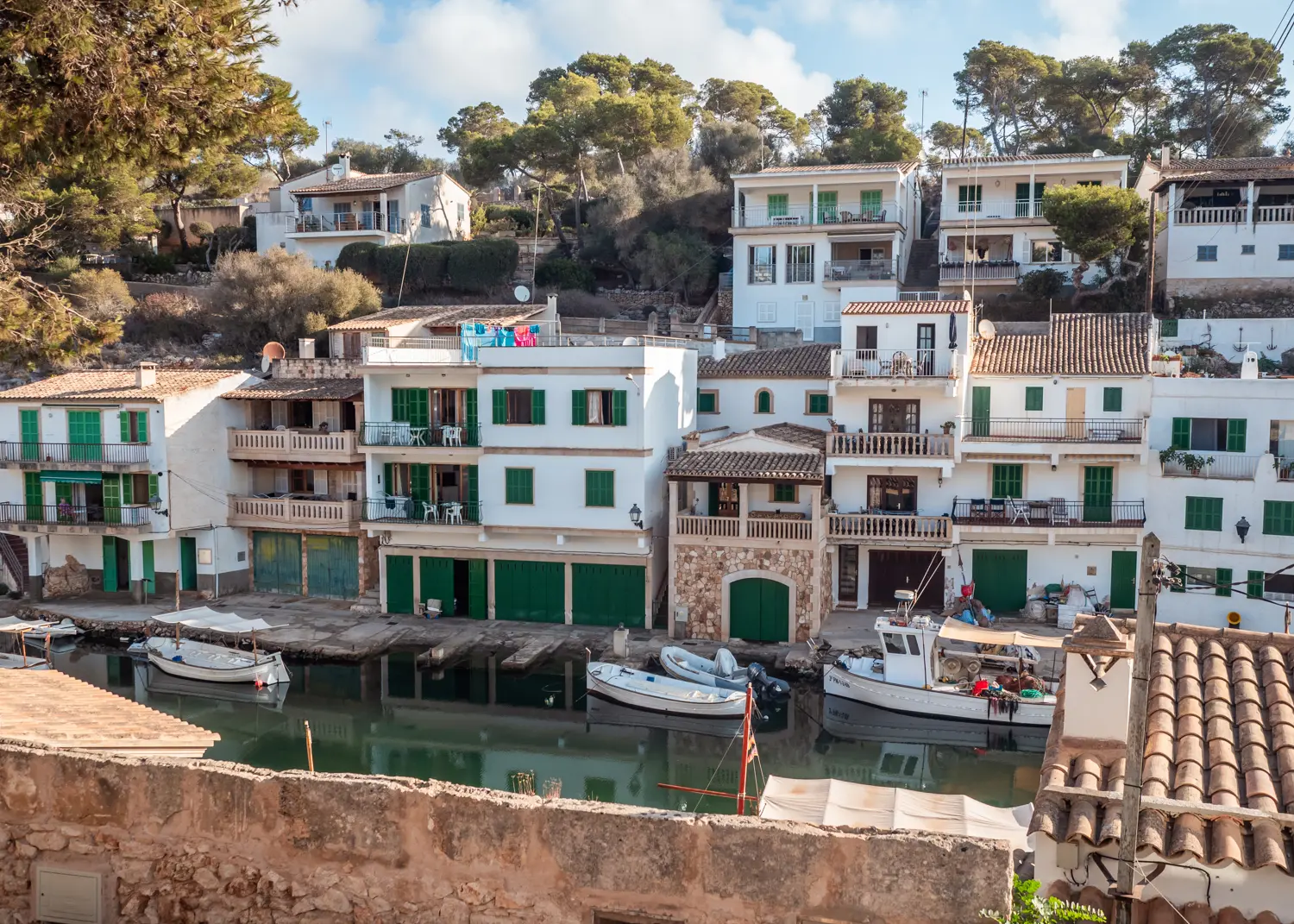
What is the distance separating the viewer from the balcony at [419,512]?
107ft

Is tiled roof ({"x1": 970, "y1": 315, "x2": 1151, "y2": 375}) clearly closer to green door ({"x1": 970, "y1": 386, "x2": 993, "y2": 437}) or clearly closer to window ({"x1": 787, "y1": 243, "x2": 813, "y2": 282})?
green door ({"x1": 970, "y1": 386, "x2": 993, "y2": 437})

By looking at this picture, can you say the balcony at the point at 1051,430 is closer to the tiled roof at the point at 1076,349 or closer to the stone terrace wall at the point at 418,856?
the tiled roof at the point at 1076,349

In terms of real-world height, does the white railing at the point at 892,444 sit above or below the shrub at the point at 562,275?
below

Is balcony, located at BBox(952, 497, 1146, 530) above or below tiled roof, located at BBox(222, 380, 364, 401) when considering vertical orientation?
below

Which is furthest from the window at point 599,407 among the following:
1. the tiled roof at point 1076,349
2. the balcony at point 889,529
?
the tiled roof at point 1076,349

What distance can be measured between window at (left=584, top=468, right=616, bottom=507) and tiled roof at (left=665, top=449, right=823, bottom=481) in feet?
5.30

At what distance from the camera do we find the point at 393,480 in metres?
34.2

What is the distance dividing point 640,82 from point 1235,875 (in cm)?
6409

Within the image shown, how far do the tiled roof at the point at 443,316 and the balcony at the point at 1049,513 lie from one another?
53.8 ft

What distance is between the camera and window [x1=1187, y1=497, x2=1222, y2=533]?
97.2ft

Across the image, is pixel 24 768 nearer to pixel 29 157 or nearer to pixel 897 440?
pixel 29 157

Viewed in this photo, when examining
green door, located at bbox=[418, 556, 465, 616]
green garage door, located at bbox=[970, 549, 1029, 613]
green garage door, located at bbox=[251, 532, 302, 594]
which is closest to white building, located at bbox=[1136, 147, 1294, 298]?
green garage door, located at bbox=[970, 549, 1029, 613]

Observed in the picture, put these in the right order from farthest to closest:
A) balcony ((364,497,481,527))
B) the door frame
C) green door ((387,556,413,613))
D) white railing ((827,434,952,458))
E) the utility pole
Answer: green door ((387,556,413,613)) → balcony ((364,497,481,527)) → white railing ((827,434,952,458)) → the door frame → the utility pole

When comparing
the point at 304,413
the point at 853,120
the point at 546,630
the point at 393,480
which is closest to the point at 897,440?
the point at 546,630
